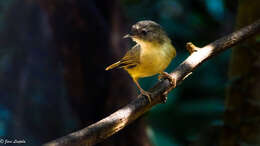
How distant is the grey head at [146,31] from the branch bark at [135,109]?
19 centimetres

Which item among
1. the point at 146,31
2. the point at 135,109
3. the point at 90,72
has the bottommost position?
the point at 90,72

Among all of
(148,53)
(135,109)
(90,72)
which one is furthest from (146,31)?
(90,72)

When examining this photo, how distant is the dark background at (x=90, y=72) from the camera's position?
2555 millimetres

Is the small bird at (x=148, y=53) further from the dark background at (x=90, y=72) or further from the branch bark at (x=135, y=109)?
the dark background at (x=90, y=72)

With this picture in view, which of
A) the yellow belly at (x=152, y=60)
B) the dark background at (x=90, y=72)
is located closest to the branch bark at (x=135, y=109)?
the yellow belly at (x=152, y=60)

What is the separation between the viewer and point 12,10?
2.83 meters

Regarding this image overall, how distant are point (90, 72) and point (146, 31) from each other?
106 cm

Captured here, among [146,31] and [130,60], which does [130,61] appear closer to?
[130,60]

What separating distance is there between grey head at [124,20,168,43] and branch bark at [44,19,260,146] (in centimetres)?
19

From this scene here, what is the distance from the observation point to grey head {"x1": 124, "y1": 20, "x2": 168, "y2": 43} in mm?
1582

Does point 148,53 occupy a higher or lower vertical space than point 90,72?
higher

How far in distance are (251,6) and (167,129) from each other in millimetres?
1186

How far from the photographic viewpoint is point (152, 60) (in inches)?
64.2

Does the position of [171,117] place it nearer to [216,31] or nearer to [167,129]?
[167,129]
